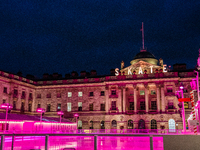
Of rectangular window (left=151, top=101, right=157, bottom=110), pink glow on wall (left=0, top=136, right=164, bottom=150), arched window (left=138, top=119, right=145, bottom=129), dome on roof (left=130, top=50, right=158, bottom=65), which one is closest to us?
pink glow on wall (left=0, top=136, right=164, bottom=150)

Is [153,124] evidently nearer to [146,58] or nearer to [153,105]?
[153,105]

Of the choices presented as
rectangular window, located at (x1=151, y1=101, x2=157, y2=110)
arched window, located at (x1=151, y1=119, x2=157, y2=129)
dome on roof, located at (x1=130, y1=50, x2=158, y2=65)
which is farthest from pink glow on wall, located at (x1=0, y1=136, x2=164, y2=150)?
dome on roof, located at (x1=130, y1=50, x2=158, y2=65)

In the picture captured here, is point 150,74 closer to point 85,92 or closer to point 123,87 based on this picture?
point 123,87

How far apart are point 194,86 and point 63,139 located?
2686cm

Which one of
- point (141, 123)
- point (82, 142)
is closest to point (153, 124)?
point (141, 123)

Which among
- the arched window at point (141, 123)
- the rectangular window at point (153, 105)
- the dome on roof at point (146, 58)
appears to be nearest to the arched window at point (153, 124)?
the arched window at point (141, 123)

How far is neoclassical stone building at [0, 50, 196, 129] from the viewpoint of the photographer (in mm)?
66562

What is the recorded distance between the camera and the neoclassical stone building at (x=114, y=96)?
2621 inches

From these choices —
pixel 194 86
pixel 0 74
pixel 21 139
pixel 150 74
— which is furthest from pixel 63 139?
pixel 150 74

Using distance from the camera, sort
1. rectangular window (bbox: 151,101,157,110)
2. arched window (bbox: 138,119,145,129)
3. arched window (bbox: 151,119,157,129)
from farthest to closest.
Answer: rectangular window (bbox: 151,101,157,110)
arched window (bbox: 138,119,145,129)
arched window (bbox: 151,119,157,129)

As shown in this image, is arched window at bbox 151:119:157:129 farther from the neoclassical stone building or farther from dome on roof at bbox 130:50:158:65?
dome on roof at bbox 130:50:158:65

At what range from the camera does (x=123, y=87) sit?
70.9 m

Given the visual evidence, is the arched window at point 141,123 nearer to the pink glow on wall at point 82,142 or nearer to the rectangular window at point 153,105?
the rectangular window at point 153,105

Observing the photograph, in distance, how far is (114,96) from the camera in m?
70.6
